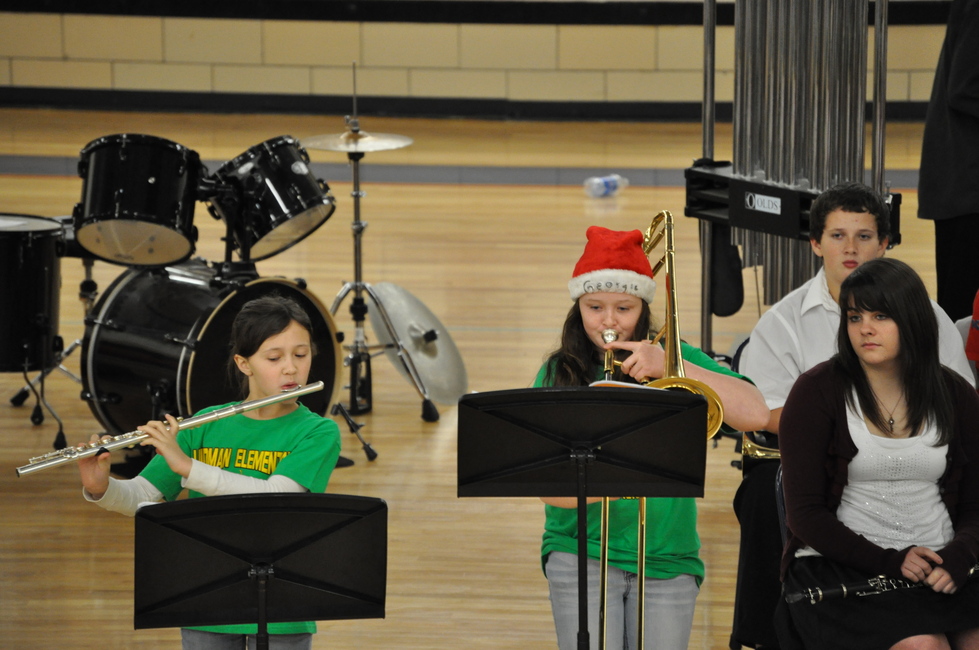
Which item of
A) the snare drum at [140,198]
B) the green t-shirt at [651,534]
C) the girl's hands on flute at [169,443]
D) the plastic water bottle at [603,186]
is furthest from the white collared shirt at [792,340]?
Result: the plastic water bottle at [603,186]

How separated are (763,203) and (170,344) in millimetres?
2152

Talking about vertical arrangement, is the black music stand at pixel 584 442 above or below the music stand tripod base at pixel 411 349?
above

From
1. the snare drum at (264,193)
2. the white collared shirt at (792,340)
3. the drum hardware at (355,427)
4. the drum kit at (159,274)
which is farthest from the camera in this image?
the drum hardware at (355,427)

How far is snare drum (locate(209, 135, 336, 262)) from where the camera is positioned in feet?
15.4

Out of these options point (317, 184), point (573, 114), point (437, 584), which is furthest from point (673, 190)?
point (437, 584)

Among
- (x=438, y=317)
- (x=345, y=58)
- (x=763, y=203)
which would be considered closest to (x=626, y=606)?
(x=763, y=203)

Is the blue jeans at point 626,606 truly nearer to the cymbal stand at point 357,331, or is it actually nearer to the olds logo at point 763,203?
the olds logo at point 763,203

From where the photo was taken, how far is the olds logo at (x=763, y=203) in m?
4.02

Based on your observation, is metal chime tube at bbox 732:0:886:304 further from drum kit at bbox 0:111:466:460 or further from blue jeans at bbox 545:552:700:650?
blue jeans at bbox 545:552:700:650

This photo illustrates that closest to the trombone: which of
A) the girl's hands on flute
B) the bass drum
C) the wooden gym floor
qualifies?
the girl's hands on flute

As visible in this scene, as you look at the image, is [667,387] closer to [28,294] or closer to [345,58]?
[28,294]

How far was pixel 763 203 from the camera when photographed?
4074 mm

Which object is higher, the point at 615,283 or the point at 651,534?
the point at 615,283

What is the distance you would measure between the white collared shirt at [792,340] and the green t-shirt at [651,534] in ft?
1.62
